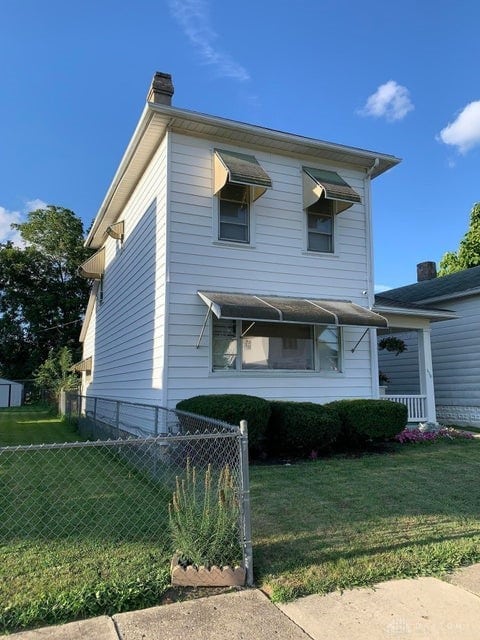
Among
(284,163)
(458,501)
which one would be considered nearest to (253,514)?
(458,501)

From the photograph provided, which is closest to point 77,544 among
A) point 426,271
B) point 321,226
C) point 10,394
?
point 321,226

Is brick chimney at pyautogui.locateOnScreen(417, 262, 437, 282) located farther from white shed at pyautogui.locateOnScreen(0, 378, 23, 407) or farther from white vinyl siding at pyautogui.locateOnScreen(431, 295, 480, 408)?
white shed at pyautogui.locateOnScreen(0, 378, 23, 407)

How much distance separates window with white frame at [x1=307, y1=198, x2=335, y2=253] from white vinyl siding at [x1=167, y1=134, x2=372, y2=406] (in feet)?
0.62

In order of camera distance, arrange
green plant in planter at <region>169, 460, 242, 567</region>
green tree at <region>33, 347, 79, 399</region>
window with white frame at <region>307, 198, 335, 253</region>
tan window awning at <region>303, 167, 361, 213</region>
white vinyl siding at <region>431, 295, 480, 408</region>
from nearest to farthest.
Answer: green plant in planter at <region>169, 460, 242, 567</region>, tan window awning at <region>303, 167, 361, 213</region>, window with white frame at <region>307, 198, 335, 253</region>, white vinyl siding at <region>431, 295, 480, 408</region>, green tree at <region>33, 347, 79, 399</region>

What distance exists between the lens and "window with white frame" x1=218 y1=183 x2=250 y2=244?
9.70 meters

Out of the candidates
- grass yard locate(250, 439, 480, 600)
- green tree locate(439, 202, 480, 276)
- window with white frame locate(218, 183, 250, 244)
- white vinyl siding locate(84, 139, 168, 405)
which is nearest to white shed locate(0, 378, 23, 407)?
white vinyl siding locate(84, 139, 168, 405)

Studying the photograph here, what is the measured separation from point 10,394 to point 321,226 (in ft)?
88.1

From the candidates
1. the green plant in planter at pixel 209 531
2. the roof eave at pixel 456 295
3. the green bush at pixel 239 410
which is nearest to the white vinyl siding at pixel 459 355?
the roof eave at pixel 456 295

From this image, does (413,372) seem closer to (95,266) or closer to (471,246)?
(95,266)

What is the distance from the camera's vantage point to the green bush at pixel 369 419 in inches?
348

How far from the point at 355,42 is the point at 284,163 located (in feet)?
13.1

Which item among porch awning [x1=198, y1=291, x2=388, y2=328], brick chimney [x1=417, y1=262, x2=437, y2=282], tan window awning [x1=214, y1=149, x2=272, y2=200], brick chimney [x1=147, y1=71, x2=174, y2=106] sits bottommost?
porch awning [x1=198, y1=291, x2=388, y2=328]

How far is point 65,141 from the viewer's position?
2164 cm

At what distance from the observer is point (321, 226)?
10.7 meters
